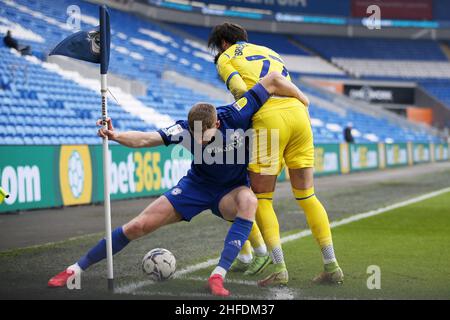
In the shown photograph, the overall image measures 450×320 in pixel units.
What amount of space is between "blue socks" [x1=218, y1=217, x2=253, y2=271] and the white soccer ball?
0.67m

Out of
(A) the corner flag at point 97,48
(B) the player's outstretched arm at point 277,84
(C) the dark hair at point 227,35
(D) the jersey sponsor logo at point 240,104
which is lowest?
(D) the jersey sponsor logo at point 240,104

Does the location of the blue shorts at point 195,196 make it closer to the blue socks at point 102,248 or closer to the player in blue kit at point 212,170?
the player in blue kit at point 212,170

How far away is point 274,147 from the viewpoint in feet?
19.6

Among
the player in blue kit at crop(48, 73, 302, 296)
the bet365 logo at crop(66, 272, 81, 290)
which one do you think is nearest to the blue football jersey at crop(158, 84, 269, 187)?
the player in blue kit at crop(48, 73, 302, 296)

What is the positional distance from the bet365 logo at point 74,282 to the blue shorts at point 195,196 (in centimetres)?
95

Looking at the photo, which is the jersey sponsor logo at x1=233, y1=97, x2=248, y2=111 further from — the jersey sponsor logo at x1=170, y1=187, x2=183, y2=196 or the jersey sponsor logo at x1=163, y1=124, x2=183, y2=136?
the jersey sponsor logo at x1=170, y1=187, x2=183, y2=196

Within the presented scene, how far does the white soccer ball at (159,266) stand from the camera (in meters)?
6.04

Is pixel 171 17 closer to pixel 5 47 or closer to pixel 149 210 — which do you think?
pixel 5 47

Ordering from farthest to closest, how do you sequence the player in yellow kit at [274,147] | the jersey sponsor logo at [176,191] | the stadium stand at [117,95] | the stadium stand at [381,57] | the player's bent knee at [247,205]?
the stadium stand at [381,57]
the stadium stand at [117,95]
the player in yellow kit at [274,147]
the jersey sponsor logo at [176,191]
the player's bent knee at [247,205]

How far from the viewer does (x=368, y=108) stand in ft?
159

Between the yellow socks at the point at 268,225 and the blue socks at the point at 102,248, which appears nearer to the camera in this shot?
the blue socks at the point at 102,248

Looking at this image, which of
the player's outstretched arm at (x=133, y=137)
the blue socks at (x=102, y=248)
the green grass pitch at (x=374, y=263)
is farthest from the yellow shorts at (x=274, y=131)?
the blue socks at (x=102, y=248)

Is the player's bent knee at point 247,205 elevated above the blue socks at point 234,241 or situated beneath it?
elevated above

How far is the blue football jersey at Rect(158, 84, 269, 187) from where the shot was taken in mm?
5672
